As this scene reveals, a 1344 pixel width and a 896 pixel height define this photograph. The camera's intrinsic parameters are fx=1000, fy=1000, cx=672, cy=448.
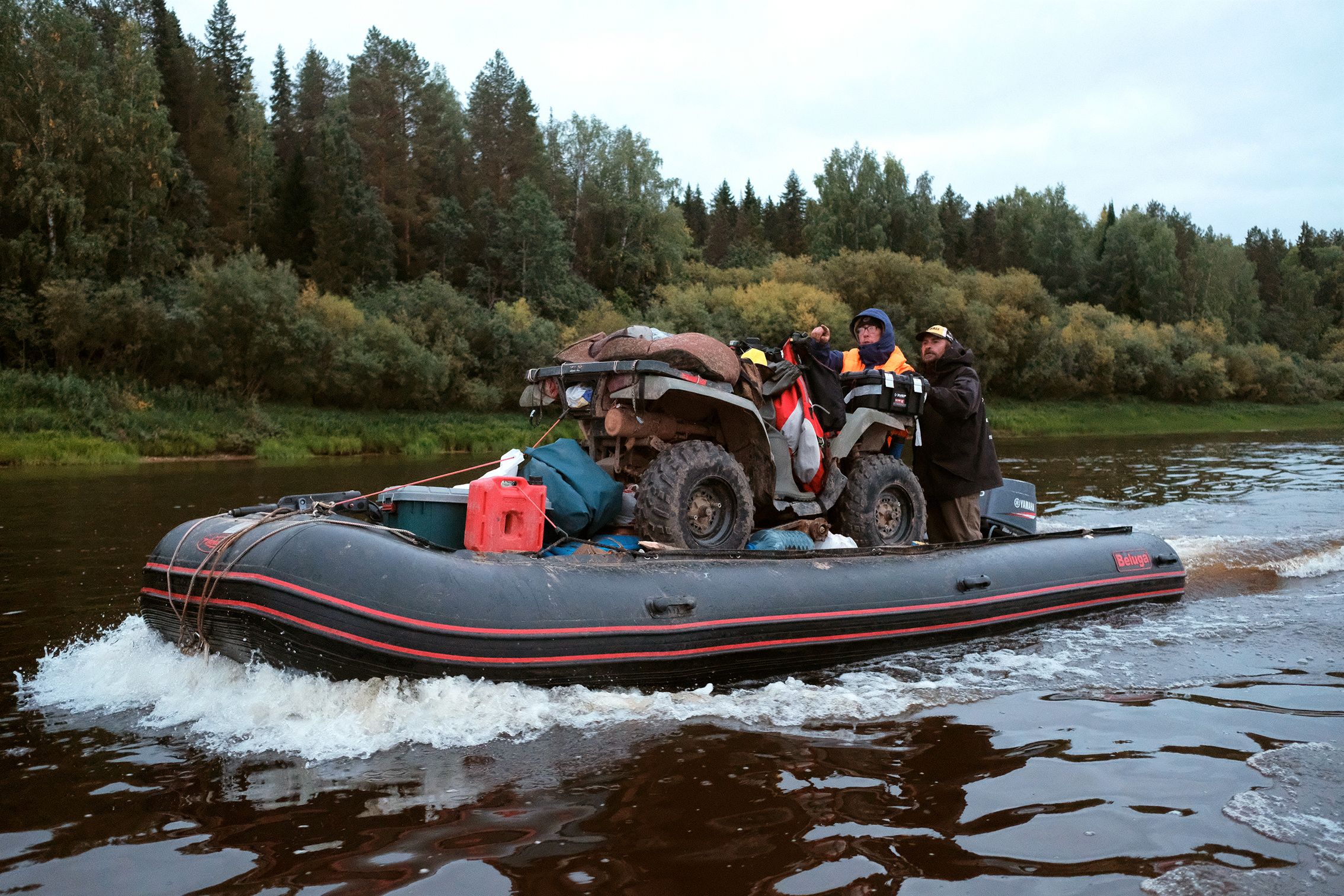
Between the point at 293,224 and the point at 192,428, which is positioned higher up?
the point at 293,224

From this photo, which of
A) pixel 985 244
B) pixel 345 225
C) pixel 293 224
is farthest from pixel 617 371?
pixel 985 244

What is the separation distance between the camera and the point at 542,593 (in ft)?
16.3

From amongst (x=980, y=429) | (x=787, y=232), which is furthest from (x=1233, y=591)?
(x=787, y=232)

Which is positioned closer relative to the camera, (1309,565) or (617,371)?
(617,371)

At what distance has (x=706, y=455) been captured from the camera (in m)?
5.97

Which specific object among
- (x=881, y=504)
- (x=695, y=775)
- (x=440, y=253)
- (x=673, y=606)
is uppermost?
(x=440, y=253)

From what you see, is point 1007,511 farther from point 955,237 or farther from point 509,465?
point 955,237

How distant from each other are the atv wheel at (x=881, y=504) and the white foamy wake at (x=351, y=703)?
1706mm

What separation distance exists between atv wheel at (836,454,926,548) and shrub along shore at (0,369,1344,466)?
21258 mm

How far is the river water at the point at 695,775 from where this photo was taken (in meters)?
3.33

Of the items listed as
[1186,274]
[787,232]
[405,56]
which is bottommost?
[1186,274]

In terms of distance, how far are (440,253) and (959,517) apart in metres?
49.5

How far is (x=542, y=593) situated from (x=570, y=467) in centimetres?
116

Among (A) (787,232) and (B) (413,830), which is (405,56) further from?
(B) (413,830)
